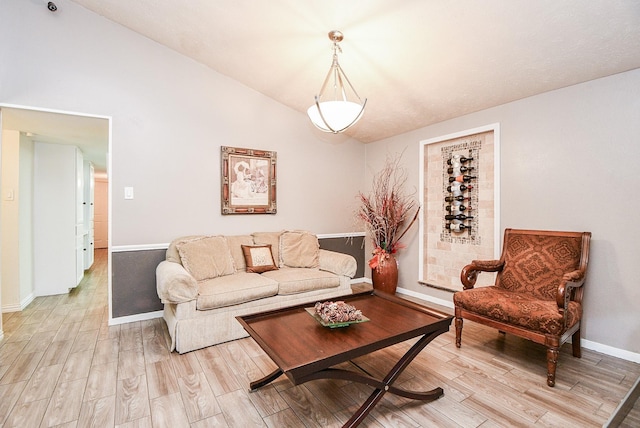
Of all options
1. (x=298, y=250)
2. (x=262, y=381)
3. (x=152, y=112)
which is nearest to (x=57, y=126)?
(x=152, y=112)

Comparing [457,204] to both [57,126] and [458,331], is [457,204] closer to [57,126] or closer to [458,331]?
[458,331]

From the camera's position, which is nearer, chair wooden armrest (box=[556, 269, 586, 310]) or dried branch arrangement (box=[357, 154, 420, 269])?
chair wooden armrest (box=[556, 269, 586, 310])

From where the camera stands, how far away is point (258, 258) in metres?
3.39

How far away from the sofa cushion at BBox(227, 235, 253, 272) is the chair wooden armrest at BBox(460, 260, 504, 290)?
2.27 m

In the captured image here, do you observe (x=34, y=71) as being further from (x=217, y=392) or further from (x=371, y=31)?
(x=217, y=392)

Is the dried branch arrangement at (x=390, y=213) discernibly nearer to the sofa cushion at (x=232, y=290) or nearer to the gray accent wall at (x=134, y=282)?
the sofa cushion at (x=232, y=290)

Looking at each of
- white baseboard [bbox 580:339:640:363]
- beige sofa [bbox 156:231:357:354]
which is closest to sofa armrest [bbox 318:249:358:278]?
beige sofa [bbox 156:231:357:354]

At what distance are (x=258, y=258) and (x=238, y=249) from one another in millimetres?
279

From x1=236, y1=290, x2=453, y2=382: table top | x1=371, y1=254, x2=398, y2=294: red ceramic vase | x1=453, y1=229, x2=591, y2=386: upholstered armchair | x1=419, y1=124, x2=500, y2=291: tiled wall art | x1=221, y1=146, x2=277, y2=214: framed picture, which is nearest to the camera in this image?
x1=236, y1=290, x2=453, y2=382: table top

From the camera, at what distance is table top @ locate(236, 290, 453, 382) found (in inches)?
55.9

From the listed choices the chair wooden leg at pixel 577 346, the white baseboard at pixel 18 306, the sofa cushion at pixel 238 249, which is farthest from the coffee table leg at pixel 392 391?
the white baseboard at pixel 18 306

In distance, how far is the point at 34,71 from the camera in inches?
108

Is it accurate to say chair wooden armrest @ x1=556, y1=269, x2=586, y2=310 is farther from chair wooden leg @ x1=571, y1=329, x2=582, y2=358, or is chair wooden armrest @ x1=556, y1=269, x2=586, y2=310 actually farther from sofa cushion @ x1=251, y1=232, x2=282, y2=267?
sofa cushion @ x1=251, y1=232, x2=282, y2=267

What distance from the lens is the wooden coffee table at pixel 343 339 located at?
1425mm
